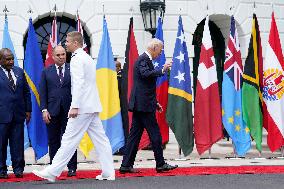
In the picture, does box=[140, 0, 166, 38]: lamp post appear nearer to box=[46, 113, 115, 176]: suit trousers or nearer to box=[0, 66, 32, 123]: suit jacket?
box=[0, 66, 32, 123]: suit jacket

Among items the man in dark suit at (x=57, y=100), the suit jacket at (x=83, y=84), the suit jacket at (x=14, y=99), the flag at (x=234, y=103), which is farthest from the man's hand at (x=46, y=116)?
the flag at (x=234, y=103)

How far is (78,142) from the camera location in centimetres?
734

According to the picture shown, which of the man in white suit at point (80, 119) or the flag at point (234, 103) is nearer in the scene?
the man in white suit at point (80, 119)

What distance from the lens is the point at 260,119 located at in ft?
33.5

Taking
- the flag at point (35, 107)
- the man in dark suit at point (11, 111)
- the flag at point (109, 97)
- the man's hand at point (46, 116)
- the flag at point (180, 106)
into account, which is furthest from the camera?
the flag at point (180, 106)

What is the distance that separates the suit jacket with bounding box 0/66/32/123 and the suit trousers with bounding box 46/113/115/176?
954 mm

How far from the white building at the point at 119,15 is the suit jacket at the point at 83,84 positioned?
6719 mm

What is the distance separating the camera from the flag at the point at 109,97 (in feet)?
31.9

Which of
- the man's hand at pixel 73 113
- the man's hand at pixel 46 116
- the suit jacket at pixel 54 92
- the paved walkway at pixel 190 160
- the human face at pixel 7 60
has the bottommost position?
the paved walkway at pixel 190 160

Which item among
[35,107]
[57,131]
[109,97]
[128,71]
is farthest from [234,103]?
[57,131]

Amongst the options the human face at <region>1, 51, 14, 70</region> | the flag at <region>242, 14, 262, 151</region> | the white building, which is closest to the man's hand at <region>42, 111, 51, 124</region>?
the human face at <region>1, 51, 14, 70</region>

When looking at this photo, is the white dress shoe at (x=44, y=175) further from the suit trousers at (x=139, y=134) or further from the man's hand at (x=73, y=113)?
the suit trousers at (x=139, y=134)

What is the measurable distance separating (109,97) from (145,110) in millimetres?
1865

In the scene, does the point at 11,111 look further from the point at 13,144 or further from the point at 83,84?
the point at 83,84
